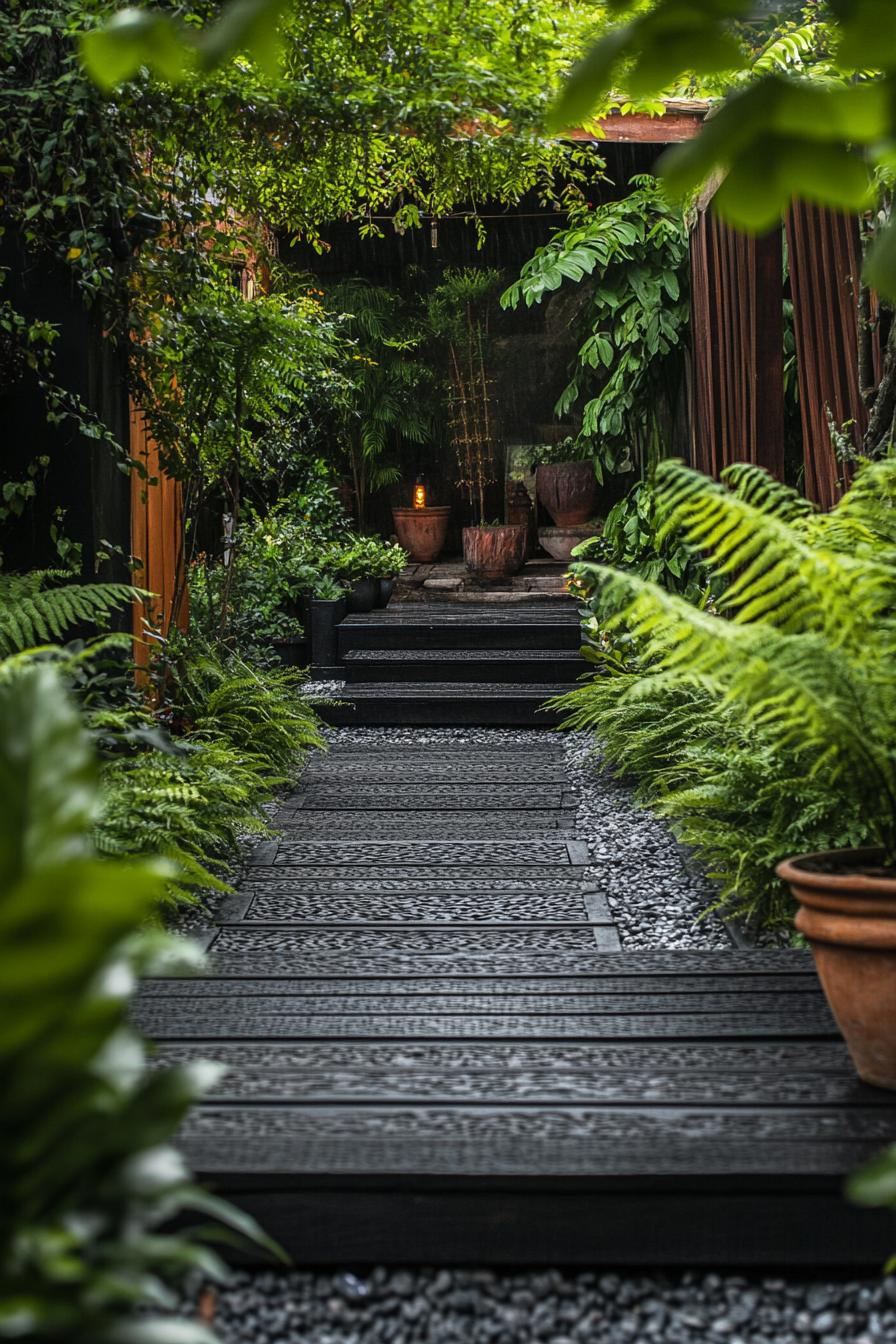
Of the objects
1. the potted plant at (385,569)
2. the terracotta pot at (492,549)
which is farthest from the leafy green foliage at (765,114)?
the terracotta pot at (492,549)

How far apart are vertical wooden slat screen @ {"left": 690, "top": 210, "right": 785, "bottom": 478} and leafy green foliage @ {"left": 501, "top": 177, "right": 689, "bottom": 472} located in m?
0.59

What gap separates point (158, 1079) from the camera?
3.30ft

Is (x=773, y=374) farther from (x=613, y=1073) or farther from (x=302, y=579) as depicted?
(x=613, y=1073)

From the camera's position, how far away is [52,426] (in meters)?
4.25

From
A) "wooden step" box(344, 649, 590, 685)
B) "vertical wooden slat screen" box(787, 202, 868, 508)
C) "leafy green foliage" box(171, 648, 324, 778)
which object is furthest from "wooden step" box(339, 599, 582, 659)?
"vertical wooden slat screen" box(787, 202, 868, 508)

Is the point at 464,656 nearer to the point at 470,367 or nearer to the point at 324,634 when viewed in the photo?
the point at 324,634

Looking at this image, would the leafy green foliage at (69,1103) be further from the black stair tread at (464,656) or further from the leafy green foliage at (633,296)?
the leafy green foliage at (633,296)

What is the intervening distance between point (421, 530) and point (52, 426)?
5765 millimetres

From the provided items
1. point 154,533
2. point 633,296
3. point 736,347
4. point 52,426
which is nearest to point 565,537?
point 633,296

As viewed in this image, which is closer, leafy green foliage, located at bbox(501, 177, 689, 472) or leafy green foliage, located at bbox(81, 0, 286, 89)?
leafy green foliage, located at bbox(81, 0, 286, 89)

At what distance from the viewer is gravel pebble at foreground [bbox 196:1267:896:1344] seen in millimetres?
1624

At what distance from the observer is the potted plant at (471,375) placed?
9812 mm

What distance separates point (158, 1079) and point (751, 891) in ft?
7.11

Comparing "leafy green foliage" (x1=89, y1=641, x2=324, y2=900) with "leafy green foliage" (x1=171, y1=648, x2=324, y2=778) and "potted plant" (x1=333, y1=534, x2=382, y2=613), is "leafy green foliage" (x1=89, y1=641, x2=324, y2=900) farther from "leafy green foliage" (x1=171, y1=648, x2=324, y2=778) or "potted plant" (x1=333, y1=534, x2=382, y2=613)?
"potted plant" (x1=333, y1=534, x2=382, y2=613)
